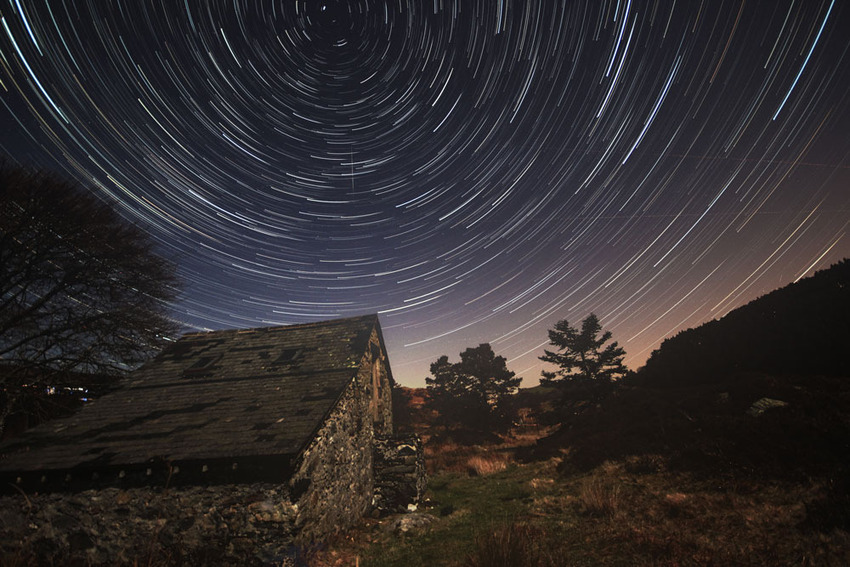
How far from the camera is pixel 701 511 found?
23.7 ft

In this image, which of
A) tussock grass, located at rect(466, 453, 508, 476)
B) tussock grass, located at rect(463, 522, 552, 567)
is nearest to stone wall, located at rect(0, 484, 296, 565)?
tussock grass, located at rect(463, 522, 552, 567)

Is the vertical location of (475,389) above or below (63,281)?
below

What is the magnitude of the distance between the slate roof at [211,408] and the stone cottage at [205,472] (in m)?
0.05

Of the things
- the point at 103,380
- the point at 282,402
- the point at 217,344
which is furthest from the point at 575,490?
the point at 103,380

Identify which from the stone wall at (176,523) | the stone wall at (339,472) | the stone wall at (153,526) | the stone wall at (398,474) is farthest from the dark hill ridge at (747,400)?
the stone wall at (153,526)

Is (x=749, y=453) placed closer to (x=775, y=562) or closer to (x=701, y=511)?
(x=701, y=511)

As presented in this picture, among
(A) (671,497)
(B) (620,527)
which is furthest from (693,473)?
(B) (620,527)

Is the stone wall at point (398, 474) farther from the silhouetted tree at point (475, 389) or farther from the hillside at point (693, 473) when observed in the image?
the silhouetted tree at point (475, 389)

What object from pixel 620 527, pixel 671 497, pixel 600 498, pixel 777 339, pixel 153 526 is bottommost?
pixel 620 527

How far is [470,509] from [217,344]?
1421 centimetres

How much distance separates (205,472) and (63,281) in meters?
11.7

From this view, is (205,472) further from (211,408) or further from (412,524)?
(412,524)

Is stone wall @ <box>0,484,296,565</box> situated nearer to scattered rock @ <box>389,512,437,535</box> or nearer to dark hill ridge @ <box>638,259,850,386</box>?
scattered rock @ <box>389,512,437,535</box>

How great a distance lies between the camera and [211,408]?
1022 cm
